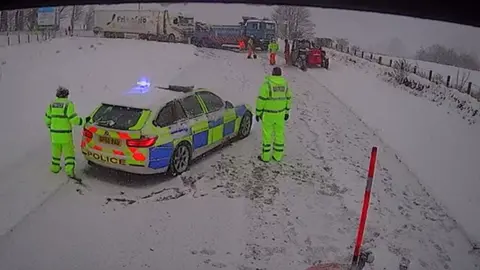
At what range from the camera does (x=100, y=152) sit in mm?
2406

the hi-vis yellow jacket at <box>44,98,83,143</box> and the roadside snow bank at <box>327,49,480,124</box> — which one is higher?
the roadside snow bank at <box>327,49,480,124</box>

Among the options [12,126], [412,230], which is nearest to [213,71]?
[12,126]

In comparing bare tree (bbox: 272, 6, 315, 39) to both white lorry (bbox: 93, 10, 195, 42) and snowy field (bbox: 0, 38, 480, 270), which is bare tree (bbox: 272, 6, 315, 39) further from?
white lorry (bbox: 93, 10, 195, 42)

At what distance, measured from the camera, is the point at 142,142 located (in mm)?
2361

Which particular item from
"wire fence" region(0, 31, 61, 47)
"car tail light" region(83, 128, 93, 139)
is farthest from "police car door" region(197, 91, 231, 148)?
"wire fence" region(0, 31, 61, 47)

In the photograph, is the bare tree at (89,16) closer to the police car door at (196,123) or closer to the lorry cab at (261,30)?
the police car door at (196,123)

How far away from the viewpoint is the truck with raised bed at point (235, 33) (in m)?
2.49

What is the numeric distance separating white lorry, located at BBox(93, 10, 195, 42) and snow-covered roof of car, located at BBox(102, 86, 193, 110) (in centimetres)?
27

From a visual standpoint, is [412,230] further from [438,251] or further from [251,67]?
[251,67]

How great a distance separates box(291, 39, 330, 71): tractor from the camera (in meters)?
2.46

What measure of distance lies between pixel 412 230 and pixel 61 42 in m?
1.81

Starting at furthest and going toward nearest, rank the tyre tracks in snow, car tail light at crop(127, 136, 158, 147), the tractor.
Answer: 1. the tractor
2. car tail light at crop(127, 136, 158, 147)
3. the tyre tracks in snow

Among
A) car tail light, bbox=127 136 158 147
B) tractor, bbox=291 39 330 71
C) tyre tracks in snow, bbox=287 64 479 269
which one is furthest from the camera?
tractor, bbox=291 39 330 71

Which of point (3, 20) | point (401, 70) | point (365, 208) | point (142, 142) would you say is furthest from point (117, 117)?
point (401, 70)
